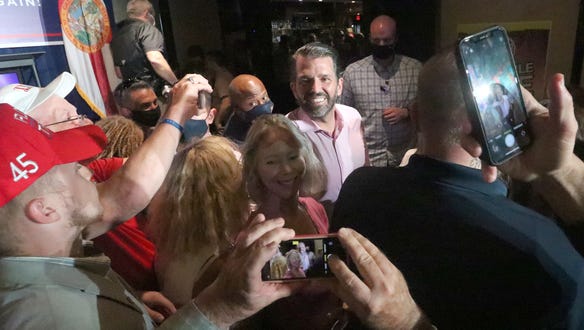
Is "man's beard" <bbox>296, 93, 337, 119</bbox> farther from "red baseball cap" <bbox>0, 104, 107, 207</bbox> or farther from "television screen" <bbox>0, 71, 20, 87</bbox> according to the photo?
"television screen" <bbox>0, 71, 20, 87</bbox>

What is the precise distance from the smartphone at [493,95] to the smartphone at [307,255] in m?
0.41

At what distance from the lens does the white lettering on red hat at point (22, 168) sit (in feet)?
2.80

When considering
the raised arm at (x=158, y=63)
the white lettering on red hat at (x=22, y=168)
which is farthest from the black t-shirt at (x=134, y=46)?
the white lettering on red hat at (x=22, y=168)

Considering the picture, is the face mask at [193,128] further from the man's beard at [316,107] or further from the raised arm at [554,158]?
the raised arm at [554,158]

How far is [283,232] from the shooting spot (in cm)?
82

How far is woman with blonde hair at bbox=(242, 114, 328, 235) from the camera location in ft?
5.32

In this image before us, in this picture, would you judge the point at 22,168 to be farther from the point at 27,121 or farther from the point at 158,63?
the point at 158,63

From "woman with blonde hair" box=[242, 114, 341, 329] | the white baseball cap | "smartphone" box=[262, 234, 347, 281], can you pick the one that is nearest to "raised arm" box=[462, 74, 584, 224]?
"smartphone" box=[262, 234, 347, 281]

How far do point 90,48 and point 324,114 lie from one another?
2301 mm

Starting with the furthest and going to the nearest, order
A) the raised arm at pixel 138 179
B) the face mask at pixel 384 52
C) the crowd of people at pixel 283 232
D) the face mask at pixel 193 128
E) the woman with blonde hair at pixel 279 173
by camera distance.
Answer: the face mask at pixel 384 52 < the face mask at pixel 193 128 < the woman with blonde hair at pixel 279 173 < the raised arm at pixel 138 179 < the crowd of people at pixel 283 232

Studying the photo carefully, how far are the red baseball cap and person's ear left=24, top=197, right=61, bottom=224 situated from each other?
0.04m

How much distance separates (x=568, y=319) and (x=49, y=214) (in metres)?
1.21

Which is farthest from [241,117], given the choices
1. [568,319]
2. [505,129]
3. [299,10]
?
[299,10]

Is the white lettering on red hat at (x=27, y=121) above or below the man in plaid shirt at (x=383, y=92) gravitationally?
above
